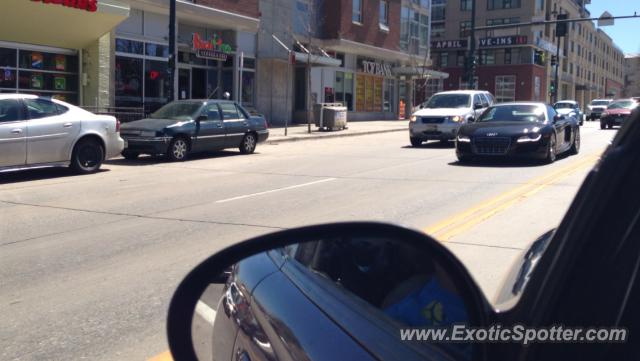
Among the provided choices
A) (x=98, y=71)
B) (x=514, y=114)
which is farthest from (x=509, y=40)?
(x=514, y=114)

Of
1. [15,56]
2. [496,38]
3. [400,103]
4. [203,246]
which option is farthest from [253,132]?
[496,38]

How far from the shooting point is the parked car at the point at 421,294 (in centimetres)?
136

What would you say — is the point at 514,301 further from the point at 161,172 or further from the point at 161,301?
the point at 161,172

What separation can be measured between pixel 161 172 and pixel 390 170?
499 cm

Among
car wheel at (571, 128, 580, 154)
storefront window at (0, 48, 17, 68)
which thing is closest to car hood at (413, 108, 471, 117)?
car wheel at (571, 128, 580, 154)

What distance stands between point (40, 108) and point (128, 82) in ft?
36.8

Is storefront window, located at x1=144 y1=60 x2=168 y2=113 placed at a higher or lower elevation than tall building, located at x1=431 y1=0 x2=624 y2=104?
lower

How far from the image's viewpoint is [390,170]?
46.8 ft

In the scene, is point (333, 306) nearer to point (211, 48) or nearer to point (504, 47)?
point (211, 48)

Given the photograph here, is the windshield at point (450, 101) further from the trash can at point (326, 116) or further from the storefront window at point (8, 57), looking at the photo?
the storefront window at point (8, 57)

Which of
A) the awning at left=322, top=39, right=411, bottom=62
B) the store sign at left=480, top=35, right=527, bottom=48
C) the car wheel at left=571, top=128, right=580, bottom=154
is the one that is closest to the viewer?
the car wheel at left=571, top=128, right=580, bottom=154

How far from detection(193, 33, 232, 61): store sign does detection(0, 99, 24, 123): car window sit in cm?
1394

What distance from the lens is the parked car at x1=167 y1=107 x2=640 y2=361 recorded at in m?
1.36

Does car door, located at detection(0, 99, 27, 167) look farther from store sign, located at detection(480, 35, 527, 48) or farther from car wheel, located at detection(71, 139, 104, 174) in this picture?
store sign, located at detection(480, 35, 527, 48)
